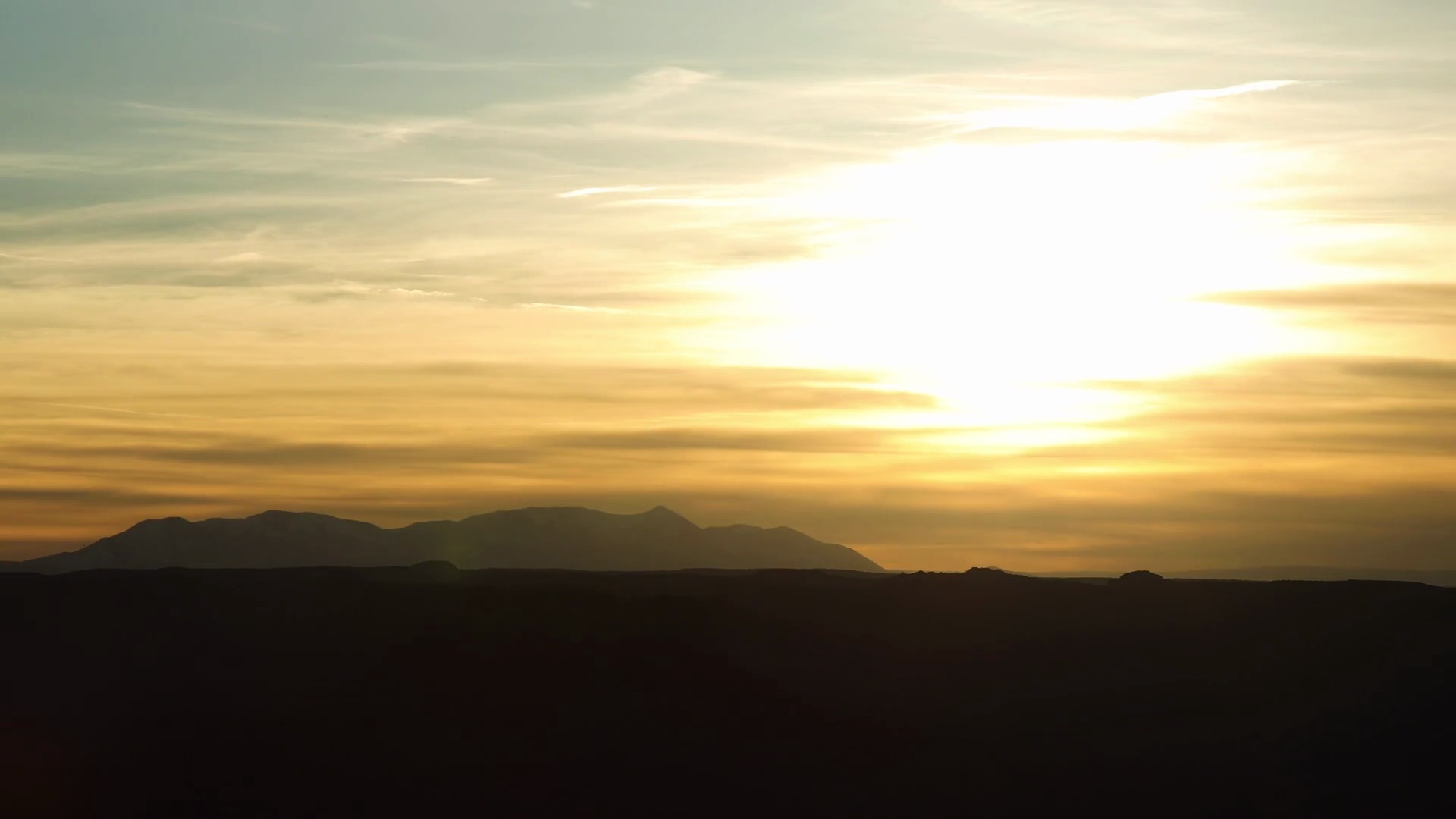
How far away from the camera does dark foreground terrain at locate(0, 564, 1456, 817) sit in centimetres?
4081

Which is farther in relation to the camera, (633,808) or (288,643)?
(288,643)

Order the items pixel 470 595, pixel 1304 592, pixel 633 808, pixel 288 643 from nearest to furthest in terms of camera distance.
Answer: pixel 633 808
pixel 288 643
pixel 470 595
pixel 1304 592

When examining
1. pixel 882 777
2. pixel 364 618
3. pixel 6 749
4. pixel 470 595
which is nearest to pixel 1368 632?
pixel 882 777

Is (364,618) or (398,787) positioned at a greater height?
(364,618)

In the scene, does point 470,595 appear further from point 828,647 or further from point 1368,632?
point 1368,632

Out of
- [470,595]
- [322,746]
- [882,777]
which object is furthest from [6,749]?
[882,777]

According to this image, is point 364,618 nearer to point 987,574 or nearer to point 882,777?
point 882,777

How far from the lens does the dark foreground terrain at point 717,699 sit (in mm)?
40812

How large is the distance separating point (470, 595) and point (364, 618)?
3.88m

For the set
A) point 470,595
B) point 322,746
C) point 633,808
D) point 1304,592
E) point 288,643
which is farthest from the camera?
point 1304,592

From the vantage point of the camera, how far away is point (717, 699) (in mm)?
46500

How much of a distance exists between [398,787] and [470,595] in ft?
51.1

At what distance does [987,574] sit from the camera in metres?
63.2

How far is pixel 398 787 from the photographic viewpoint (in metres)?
40.3
